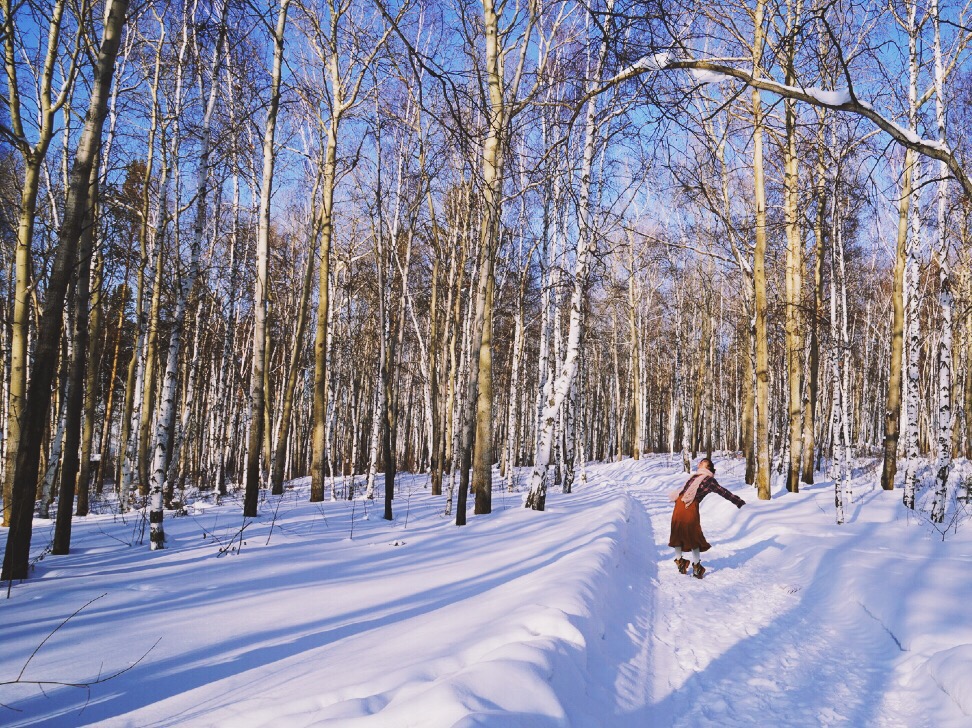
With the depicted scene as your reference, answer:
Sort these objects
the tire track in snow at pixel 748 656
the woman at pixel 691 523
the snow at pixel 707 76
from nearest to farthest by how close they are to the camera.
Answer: the tire track in snow at pixel 748 656 → the snow at pixel 707 76 → the woman at pixel 691 523

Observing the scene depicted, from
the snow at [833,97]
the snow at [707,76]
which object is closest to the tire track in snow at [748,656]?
the snow at [833,97]

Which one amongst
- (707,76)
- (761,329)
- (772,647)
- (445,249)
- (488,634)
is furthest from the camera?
(445,249)

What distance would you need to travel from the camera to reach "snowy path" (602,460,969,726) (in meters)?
3.31

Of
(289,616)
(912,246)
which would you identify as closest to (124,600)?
(289,616)

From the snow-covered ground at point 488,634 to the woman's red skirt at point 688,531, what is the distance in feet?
1.39

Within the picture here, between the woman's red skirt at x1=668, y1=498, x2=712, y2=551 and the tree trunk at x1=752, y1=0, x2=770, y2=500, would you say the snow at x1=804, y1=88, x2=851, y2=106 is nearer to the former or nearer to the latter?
the woman's red skirt at x1=668, y1=498, x2=712, y2=551

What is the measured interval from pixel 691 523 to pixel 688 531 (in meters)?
0.12

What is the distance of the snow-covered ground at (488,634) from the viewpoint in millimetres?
2822

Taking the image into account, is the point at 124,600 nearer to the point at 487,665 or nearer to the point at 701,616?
the point at 487,665

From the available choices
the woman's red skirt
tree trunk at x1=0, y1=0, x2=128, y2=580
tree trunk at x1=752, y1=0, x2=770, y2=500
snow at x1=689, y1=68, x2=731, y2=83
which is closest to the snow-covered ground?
the woman's red skirt

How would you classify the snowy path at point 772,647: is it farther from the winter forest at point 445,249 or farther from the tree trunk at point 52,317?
the tree trunk at point 52,317

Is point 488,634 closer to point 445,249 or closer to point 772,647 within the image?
point 772,647

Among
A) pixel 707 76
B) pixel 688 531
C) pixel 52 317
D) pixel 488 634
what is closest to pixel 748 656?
pixel 488 634

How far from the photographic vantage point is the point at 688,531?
6.96m
